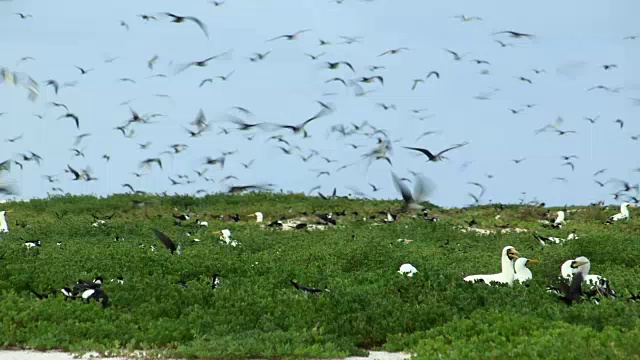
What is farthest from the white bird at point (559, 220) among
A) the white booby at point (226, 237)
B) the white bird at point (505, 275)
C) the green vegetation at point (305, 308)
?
the white bird at point (505, 275)

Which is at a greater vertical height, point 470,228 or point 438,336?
point 438,336

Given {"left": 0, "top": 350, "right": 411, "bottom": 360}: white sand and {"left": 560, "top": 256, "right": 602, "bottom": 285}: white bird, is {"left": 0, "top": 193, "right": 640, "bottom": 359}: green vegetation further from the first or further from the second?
{"left": 560, "top": 256, "right": 602, "bottom": 285}: white bird

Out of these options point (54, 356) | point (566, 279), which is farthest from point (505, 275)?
point (54, 356)

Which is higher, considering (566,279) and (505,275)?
(505,275)

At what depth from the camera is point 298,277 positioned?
60.0ft

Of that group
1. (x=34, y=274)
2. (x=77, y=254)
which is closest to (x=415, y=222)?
(x=77, y=254)

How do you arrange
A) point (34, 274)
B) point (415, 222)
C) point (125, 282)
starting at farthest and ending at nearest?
1. point (415, 222)
2. point (34, 274)
3. point (125, 282)

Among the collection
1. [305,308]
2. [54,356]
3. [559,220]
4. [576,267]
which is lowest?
[559,220]

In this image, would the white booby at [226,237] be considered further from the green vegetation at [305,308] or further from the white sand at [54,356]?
the white sand at [54,356]

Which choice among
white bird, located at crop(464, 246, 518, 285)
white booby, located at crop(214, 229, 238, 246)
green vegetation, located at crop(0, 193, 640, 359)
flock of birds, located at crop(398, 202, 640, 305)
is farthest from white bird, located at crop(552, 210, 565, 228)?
white bird, located at crop(464, 246, 518, 285)

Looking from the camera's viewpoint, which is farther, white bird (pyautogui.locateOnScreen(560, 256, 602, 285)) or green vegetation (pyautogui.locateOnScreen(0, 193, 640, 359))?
white bird (pyautogui.locateOnScreen(560, 256, 602, 285))

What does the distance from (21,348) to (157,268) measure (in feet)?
14.5

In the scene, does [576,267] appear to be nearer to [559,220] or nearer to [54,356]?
[54,356]

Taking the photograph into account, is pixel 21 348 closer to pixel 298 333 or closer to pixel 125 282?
pixel 125 282
